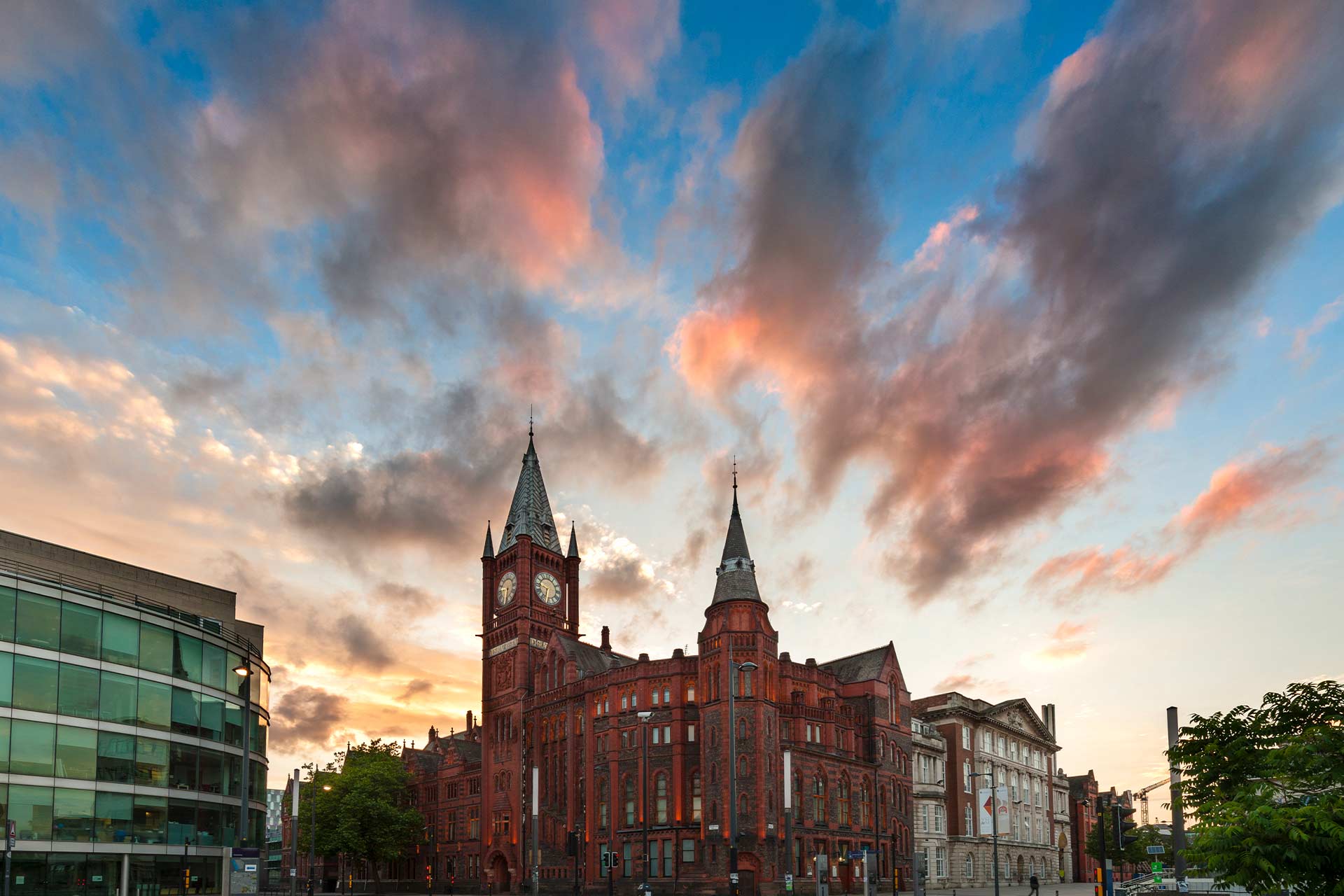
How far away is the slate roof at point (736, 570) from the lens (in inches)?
3054

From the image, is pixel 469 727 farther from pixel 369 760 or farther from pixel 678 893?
pixel 678 893

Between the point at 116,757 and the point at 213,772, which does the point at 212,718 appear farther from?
the point at 116,757

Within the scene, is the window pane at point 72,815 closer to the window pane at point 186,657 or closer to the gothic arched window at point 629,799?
the window pane at point 186,657

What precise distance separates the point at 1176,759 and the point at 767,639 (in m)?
52.9

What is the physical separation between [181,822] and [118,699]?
8581 mm

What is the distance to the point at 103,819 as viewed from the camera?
47594mm

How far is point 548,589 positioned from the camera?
110 meters

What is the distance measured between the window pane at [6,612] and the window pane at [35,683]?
1.09m

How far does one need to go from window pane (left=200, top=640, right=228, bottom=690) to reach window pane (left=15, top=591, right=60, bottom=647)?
32.9ft

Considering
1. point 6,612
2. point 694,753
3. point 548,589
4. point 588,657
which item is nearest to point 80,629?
point 6,612

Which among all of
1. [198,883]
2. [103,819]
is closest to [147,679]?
[103,819]

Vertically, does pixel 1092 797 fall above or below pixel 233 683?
below

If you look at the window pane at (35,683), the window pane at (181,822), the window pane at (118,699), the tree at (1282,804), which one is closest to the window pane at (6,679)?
the window pane at (35,683)

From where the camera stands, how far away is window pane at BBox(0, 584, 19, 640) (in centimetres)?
4384
